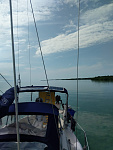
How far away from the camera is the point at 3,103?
9.68ft

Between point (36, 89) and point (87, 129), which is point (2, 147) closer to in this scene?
point (36, 89)

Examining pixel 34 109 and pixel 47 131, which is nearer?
pixel 47 131

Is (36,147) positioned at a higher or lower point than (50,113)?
lower

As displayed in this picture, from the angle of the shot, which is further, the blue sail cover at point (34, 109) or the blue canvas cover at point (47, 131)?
the blue sail cover at point (34, 109)

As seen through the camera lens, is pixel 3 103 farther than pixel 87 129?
No

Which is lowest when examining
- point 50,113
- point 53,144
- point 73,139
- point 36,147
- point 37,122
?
point 73,139

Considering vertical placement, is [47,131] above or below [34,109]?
below

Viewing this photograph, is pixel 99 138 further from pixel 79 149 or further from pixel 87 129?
pixel 79 149

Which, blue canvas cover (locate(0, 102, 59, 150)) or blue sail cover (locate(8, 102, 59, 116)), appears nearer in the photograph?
blue canvas cover (locate(0, 102, 59, 150))

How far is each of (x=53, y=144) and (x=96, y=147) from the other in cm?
548

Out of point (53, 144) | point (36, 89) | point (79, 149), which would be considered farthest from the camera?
point (36, 89)

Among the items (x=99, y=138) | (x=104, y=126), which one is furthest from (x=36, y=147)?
(x=104, y=126)

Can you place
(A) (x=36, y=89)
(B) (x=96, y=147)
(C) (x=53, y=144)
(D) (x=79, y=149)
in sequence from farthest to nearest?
(B) (x=96, y=147) → (A) (x=36, y=89) → (D) (x=79, y=149) → (C) (x=53, y=144)

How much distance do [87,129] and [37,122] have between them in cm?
522
